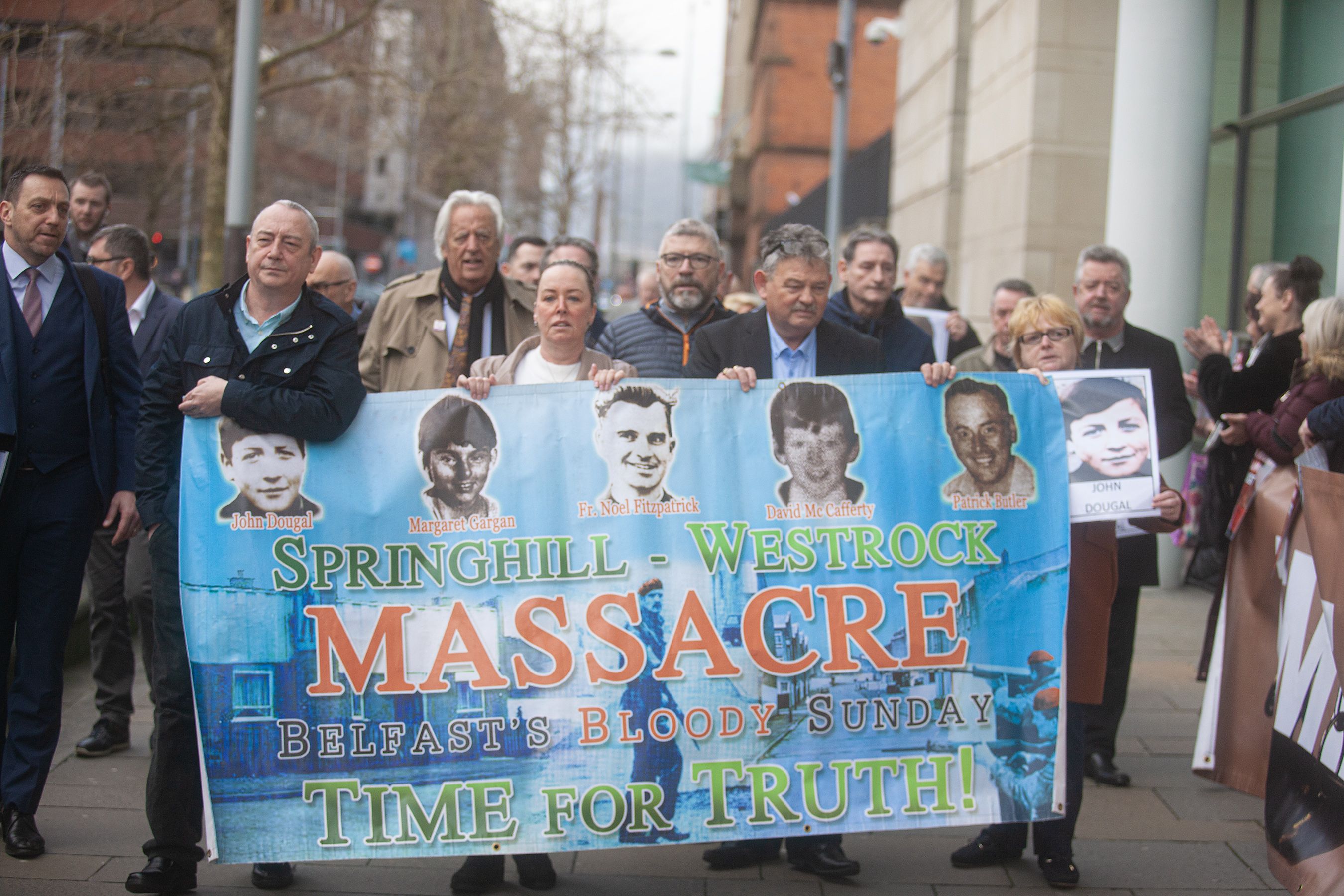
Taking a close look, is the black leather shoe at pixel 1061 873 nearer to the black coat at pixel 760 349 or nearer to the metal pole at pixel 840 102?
the black coat at pixel 760 349

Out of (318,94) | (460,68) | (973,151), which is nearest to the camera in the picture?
(973,151)

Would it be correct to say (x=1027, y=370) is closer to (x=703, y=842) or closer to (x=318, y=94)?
(x=703, y=842)

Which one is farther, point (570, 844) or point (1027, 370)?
point (1027, 370)

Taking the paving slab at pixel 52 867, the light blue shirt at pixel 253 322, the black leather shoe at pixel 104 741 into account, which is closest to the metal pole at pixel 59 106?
the black leather shoe at pixel 104 741

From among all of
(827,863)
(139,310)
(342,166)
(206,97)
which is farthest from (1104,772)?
(342,166)

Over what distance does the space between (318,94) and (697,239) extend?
1757 cm

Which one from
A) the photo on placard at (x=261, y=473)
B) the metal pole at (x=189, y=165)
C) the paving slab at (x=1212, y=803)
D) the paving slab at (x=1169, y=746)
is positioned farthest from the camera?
the metal pole at (x=189, y=165)

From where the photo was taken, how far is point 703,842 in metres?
3.97

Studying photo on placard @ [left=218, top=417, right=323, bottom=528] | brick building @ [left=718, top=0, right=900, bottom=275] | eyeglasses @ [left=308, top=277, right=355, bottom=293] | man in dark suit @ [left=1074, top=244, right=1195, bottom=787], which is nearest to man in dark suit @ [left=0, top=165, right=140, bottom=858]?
photo on placard @ [left=218, top=417, right=323, bottom=528]

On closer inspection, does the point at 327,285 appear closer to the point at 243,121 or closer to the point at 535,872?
the point at 535,872

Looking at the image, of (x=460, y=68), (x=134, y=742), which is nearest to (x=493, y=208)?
(x=134, y=742)

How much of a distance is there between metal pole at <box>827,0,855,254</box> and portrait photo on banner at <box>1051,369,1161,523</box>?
1258 centimetres

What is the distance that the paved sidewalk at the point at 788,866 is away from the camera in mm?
4270

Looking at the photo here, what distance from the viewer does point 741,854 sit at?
449cm
